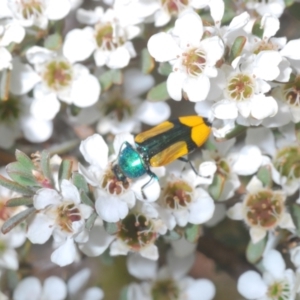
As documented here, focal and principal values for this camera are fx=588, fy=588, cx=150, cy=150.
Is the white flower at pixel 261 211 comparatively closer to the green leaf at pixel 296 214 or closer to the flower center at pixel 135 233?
the green leaf at pixel 296 214

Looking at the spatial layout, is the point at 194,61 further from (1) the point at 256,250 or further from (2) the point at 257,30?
(1) the point at 256,250

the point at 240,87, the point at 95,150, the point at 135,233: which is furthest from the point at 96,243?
the point at 240,87

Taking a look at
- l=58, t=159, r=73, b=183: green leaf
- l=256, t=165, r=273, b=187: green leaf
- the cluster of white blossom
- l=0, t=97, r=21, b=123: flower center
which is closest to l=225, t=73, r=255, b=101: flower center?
the cluster of white blossom

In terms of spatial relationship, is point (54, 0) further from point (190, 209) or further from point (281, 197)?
point (281, 197)

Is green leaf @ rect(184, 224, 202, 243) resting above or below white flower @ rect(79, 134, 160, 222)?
below

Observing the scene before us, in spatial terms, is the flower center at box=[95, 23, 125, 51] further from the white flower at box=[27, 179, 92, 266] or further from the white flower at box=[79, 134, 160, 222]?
the white flower at box=[27, 179, 92, 266]

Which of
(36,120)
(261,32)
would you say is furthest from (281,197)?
(36,120)

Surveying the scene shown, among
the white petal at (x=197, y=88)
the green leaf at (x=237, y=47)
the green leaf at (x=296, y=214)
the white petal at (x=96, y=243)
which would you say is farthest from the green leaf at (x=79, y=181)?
the green leaf at (x=296, y=214)
